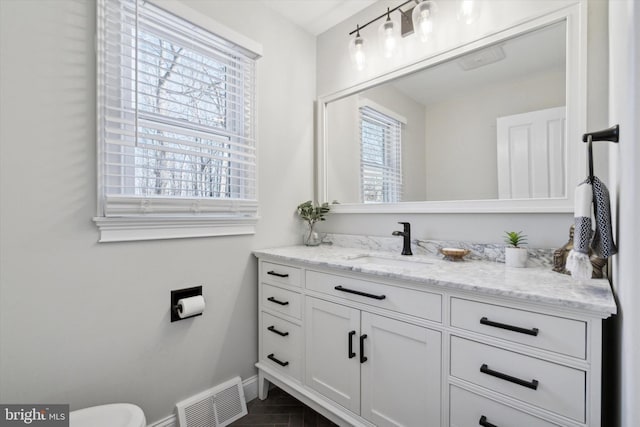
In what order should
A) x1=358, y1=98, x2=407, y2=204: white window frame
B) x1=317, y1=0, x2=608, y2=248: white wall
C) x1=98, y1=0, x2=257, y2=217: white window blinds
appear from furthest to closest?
x1=358, y1=98, x2=407, y2=204: white window frame → x1=98, y1=0, x2=257, y2=217: white window blinds → x1=317, y1=0, x2=608, y2=248: white wall

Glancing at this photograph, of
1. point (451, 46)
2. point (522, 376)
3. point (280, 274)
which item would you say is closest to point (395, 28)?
point (451, 46)

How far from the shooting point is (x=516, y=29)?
1.43m

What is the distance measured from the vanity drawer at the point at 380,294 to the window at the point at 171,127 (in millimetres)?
653

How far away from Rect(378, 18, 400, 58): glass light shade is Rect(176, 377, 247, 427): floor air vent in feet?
7.33

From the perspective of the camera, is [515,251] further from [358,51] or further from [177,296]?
[177,296]

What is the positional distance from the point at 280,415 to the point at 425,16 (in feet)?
7.90

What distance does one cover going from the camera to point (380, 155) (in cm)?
198

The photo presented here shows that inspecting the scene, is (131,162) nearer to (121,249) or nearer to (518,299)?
(121,249)

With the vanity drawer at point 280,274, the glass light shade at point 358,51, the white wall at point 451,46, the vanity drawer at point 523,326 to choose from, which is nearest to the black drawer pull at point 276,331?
the vanity drawer at point 280,274

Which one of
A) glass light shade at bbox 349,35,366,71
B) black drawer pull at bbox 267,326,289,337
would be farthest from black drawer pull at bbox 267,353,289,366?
glass light shade at bbox 349,35,366,71

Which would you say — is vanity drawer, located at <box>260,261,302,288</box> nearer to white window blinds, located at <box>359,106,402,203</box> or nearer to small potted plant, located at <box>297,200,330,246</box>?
small potted plant, located at <box>297,200,330,246</box>

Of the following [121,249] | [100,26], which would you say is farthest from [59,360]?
[100,26]

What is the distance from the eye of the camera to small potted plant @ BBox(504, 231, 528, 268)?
1.35 metres

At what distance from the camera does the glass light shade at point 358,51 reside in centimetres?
196
